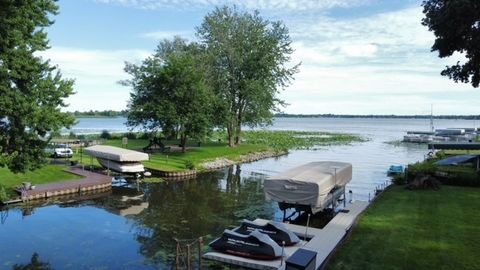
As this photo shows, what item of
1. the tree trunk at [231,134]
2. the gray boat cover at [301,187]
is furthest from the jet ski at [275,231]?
the tree trunk at [231,134]

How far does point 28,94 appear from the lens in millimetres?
27656

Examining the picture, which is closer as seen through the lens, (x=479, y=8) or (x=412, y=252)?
(x=479, y=8)

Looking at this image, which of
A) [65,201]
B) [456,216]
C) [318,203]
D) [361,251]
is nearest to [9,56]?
[65,201]

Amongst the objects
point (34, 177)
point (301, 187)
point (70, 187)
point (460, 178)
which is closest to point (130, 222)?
point (70, 187)

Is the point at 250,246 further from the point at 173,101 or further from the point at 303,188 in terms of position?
the point at 173,101

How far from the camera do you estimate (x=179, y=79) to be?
53938 mm

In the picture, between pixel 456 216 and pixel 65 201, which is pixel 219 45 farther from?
pixel 456 216

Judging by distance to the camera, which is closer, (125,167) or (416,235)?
(416,235)

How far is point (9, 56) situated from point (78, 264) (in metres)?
14.5

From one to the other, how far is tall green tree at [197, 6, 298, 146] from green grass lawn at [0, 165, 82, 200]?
2821 cm

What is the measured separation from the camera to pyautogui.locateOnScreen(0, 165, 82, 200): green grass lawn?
32656mm

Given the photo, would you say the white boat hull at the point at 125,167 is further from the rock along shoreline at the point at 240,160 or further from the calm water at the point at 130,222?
the rock along shoreline at the point at 240,160

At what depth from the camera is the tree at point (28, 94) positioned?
25311mm

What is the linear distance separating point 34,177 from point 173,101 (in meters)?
22.2
